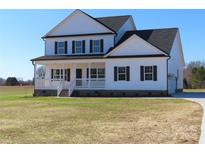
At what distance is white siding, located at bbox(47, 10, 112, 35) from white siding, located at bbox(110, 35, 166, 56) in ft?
12.2

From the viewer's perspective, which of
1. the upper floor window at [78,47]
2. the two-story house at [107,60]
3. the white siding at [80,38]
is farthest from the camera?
the upper floor window at [78,47]

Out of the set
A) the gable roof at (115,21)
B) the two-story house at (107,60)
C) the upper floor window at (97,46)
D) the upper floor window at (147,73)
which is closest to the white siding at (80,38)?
the two-story house at (107,60)

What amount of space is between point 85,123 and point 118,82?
2004 cm

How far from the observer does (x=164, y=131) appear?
36.8 feet

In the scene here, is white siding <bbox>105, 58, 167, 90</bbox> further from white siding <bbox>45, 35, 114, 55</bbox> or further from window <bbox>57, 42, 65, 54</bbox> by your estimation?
window <bbox>57, 42, 65, 54</bbox>

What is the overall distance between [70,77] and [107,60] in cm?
477

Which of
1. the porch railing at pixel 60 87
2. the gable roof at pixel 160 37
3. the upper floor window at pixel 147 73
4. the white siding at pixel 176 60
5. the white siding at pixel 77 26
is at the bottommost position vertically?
the porch railing at pixel 60 87

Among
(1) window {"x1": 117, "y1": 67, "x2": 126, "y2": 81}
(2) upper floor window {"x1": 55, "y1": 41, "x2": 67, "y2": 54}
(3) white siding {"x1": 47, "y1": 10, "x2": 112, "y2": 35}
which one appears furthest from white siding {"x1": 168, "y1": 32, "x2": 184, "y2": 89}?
(2) upper floor window {"x1": 55, "y1": 41, "x2": 67, "y2": 54}

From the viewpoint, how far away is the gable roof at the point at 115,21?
122ft

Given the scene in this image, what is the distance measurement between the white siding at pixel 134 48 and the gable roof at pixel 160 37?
89 cm

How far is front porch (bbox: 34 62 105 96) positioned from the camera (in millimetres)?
34531

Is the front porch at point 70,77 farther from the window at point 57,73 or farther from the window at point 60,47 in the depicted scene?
the window at point 60,47

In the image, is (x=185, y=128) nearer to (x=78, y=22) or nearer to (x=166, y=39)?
(x=166, y=39)
